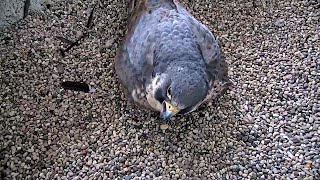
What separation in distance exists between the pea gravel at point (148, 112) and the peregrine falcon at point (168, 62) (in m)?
0.20

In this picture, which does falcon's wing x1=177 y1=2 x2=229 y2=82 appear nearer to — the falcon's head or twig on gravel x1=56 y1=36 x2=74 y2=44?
the falcon's head

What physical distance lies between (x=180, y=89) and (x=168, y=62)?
0.77ft

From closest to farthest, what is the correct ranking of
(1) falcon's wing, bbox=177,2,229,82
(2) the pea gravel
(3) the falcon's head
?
1. (3) the falcon's head
2. (2) the pea gravel
3. (1) falcon's wing, bbox=177,2,229,82

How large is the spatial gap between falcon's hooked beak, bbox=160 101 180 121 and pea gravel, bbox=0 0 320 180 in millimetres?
290

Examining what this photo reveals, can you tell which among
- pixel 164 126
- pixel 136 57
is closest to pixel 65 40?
pixel 136 57

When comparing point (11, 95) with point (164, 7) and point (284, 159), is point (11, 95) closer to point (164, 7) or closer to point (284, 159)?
point (164, 7)

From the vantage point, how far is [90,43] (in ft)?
11.3

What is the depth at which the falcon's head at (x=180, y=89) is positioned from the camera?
2.61m

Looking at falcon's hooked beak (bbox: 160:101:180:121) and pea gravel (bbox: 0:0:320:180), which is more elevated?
falcon's hooked beak (bbox: 160:101:180:121)

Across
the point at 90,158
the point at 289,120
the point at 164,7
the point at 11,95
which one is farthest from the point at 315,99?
the point at 11,95

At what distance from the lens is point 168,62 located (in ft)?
9.09

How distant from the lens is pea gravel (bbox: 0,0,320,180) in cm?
285

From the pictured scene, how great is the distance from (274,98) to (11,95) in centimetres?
166

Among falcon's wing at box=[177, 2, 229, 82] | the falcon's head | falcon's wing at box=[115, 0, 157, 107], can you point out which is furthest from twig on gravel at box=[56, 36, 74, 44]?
the falcon's head
